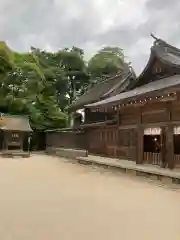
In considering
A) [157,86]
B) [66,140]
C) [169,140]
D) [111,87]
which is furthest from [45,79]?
[169,140]

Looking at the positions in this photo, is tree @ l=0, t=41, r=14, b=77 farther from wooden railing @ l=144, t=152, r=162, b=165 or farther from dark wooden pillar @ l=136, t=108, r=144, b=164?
wooden railing @ l=144, t=152, r=162, b=165

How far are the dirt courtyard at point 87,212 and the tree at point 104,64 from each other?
33663 millimetres

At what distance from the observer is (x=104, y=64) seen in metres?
42.2

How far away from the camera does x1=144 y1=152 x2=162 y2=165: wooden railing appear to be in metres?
13.3

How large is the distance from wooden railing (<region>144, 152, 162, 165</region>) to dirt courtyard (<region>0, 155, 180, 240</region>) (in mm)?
3464

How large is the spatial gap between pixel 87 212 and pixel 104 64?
3746cm

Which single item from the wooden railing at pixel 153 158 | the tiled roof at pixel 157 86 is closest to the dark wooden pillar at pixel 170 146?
the wooden railing at pixel 153 158

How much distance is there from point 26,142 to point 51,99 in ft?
19.7

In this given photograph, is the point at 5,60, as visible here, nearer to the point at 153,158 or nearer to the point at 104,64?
the point at 104,64

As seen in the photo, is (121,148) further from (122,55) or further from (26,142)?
(122,55)

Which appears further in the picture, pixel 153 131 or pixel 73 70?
pixel 73 70

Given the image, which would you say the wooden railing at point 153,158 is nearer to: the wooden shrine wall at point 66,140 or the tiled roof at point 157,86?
the tiled roof at point 157,86

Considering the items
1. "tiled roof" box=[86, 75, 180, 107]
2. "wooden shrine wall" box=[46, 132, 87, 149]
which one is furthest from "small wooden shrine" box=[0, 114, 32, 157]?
"tiled roof" box=[86, 75, 180, 107]

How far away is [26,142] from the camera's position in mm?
31422
